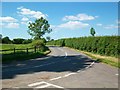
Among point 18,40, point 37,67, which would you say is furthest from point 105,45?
point 18,40

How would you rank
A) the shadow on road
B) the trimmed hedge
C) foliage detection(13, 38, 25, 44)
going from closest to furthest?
the shadow on road, the trimmed hedge, foliage detection(13, 38, 25, 44)

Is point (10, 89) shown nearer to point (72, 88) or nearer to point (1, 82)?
point (1, 82)

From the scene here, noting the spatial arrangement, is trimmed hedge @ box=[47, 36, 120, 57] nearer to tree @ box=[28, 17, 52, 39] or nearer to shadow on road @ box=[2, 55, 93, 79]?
shadow on road @ box=[2, 55, 93, 79]

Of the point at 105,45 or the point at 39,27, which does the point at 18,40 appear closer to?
the point at 39,27

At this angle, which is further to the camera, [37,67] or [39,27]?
[39,27]

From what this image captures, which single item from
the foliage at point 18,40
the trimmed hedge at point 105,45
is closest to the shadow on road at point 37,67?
the trimmed hedge at point 105,45

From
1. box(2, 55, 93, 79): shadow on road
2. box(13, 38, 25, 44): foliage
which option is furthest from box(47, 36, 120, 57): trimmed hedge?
box(13, 38, 25, 44): foliage

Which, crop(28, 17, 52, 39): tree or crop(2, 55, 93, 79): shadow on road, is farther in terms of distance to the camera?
crop(28, 17, 52, 39): tree

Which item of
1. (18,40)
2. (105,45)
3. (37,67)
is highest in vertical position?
(18,40)

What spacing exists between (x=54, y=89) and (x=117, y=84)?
346 centimetres

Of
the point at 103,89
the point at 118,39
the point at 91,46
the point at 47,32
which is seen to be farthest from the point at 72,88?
the point at 47,32

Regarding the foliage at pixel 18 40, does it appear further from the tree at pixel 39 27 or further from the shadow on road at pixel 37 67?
the shadow on road at pixel 37 67

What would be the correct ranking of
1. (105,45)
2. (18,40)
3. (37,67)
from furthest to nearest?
(18,40)
(105,45)
(37,67)

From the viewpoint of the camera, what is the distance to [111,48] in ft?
108
